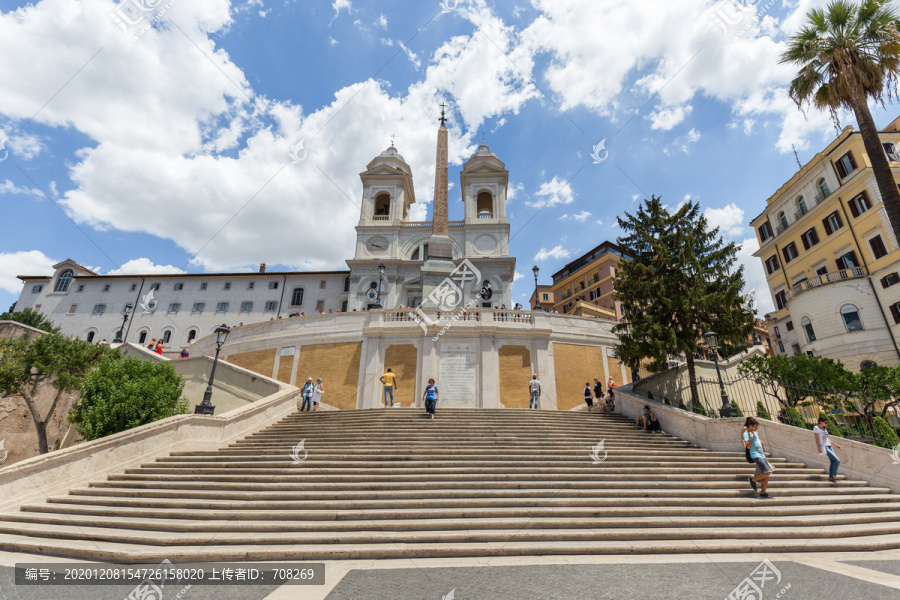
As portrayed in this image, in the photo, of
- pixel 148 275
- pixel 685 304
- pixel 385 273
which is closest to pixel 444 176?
pixel 385 273

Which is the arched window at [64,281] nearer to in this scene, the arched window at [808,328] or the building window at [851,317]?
the arched window at [808,328]

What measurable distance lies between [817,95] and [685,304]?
748cm

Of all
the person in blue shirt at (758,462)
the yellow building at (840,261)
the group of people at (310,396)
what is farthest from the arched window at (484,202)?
the person in blue shirt at (758,462)

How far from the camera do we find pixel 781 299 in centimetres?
3244

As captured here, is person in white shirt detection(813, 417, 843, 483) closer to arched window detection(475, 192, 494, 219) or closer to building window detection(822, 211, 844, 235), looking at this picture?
building window detection(822, 211, 844, 235)

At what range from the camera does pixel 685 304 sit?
13312 millimetres

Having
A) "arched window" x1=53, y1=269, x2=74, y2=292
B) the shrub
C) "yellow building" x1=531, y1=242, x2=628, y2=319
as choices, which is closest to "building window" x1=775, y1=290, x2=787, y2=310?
"yellow building" x1=531, y1=242, x2=628, y2=319

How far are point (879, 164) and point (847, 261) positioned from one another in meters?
21.5

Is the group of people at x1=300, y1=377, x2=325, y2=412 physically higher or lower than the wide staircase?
higher

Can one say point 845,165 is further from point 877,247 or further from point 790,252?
point 790,252

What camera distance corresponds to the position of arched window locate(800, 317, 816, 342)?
26522 millimetres

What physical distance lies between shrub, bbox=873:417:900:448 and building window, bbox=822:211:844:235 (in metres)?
24.4

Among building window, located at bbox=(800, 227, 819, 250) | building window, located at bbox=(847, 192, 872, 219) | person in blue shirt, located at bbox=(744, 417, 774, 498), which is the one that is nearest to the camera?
person in blue shirt, located at bbox=(744, 417, 774, 498)

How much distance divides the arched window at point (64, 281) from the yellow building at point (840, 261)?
221ft
